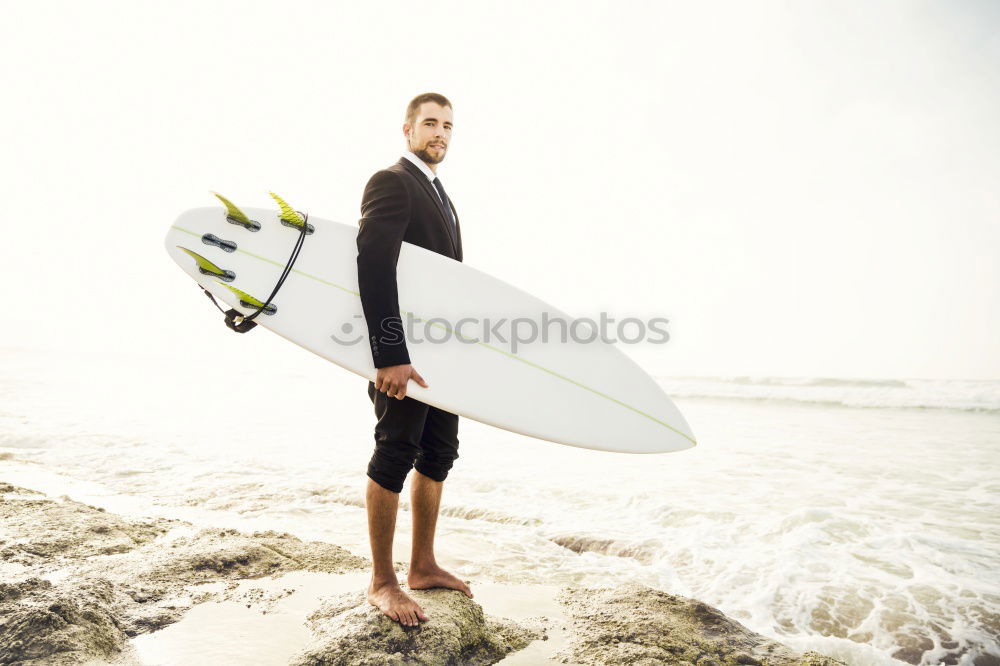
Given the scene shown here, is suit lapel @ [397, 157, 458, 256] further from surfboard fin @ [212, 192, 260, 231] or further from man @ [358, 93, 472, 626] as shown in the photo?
surfboard fin @ [212, 192, 260, 231]

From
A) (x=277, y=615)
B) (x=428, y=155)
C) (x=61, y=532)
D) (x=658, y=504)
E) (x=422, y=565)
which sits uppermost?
(x=428, y=155)

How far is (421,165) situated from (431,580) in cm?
141

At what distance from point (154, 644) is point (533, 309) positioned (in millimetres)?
1714

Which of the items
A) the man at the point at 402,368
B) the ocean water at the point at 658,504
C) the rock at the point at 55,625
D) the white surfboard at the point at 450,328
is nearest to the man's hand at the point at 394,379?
the man at the point at 402,368

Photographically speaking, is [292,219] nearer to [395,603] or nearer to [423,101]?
[423,101]

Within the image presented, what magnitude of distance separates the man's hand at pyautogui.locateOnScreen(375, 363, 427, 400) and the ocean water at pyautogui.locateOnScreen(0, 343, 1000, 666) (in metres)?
1.18

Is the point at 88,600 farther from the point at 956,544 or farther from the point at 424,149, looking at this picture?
the point at 956,544

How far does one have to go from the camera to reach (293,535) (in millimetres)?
2594

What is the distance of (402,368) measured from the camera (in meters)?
1.56

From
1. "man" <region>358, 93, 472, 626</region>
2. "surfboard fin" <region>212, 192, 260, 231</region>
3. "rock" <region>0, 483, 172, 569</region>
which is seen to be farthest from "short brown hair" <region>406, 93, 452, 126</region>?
"rock" <region>0, 483, 172, 569</region>

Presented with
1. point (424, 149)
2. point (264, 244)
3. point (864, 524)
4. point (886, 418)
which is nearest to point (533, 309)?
point (424, 149)

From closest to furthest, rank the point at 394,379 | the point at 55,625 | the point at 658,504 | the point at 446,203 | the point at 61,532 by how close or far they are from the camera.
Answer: the point at 55,625 → the point at 394,379 → the point at 446,203 → the point at 61,532 → the point at 658,504

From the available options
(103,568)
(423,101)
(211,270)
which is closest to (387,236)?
(423,101)

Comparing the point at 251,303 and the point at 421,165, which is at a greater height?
the point at 421,165
